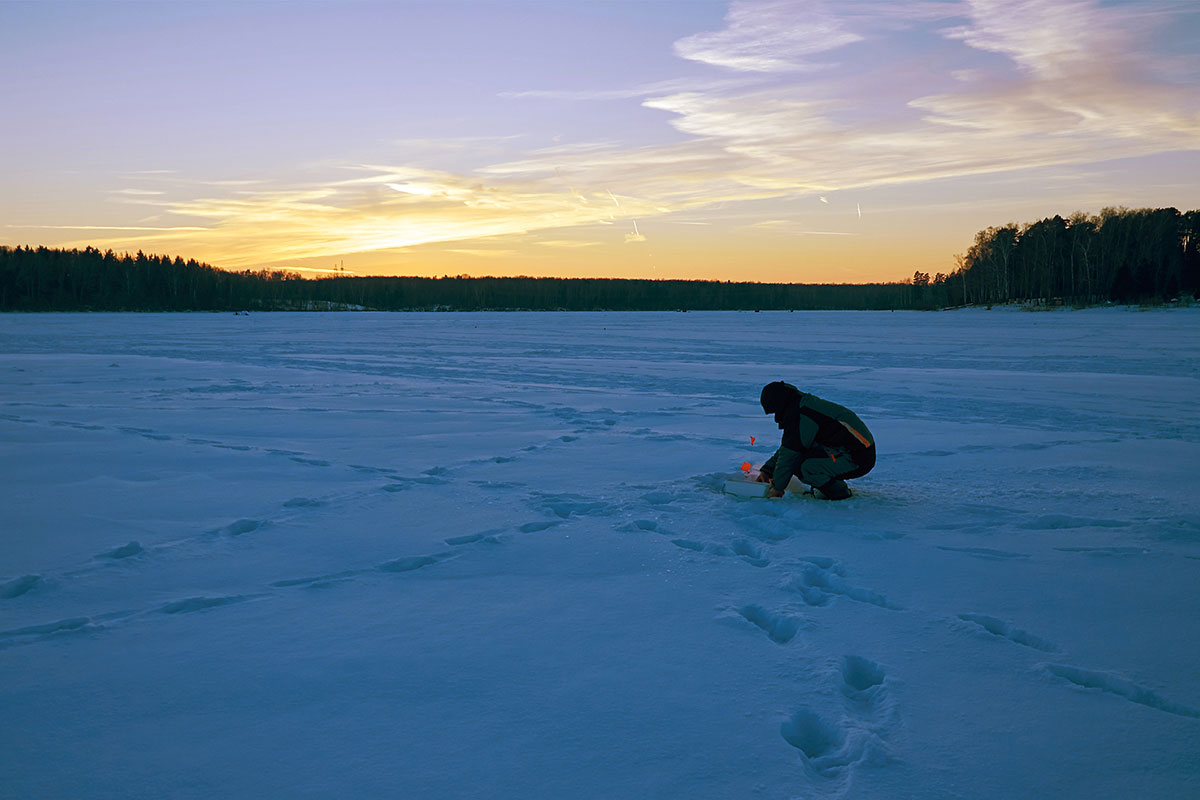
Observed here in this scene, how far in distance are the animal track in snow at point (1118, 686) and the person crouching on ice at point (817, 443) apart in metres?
2.73

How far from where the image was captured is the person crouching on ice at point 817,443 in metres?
5.68

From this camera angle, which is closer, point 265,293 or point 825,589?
point 825,589

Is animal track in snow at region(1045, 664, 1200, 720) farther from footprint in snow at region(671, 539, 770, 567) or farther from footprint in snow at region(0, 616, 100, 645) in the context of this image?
footprint in snow at region(0, 616, 100, 645)

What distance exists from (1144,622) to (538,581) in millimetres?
2971

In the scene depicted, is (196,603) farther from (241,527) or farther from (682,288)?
(682,288)

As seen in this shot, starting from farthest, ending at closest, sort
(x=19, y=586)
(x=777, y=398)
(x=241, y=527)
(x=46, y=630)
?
(x=777, y=398) < (x=241, y=527) < (x=19, y=586) < (x=46, y=630)

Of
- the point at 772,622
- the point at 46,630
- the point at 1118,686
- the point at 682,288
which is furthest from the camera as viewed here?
the point at 682,288

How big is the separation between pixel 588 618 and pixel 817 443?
9.41 feet

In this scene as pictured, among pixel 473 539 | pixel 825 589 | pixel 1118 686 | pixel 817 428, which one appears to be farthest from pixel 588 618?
pixel 817 428

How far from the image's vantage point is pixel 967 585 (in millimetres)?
4109

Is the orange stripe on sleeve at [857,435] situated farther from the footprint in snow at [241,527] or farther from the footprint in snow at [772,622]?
the footprint in snow at [241,527]

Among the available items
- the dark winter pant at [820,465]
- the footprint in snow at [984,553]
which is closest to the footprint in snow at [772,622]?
the footprint in snow at [984,553]

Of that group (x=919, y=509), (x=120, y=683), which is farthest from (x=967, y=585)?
(x=120, y=683)

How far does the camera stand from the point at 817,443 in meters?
5.86
